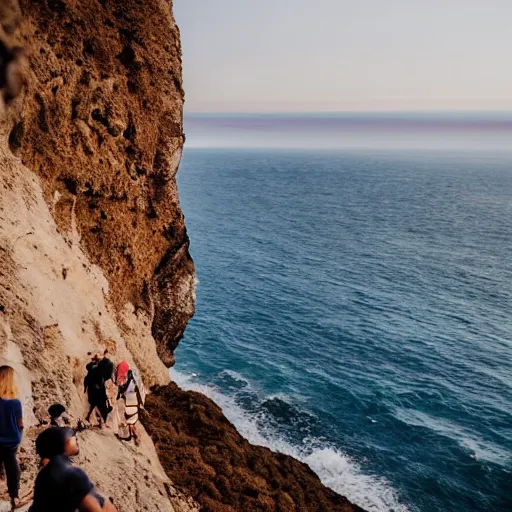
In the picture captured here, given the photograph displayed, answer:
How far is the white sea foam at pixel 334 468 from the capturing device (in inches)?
1259

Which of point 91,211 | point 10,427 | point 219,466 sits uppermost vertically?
point 91,211

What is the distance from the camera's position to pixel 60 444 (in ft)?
20.9

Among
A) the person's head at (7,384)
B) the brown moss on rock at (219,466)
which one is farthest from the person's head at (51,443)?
the brown moss on rock at (219,466)

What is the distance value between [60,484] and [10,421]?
3.43m

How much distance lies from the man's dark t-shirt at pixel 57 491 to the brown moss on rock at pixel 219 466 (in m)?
11.1

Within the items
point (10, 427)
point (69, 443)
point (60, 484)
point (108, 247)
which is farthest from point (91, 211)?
point (60, 484)

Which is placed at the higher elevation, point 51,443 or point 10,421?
point 51,443

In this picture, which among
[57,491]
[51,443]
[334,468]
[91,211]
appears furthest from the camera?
[334,468]

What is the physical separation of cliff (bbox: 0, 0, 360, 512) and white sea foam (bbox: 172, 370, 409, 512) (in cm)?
923

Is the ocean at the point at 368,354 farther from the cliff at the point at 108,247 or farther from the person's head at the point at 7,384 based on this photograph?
the person's head at the point at 7,384

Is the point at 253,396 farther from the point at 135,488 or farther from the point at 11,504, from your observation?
the point at 11,504

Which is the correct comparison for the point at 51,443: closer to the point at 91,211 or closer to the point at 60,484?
the point at 60,484

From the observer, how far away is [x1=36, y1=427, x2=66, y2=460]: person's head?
6340mm

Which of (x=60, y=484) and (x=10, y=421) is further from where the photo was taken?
(x=10, y=421)
